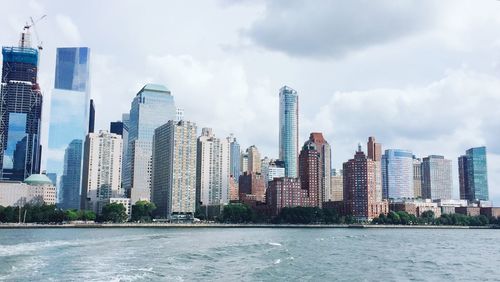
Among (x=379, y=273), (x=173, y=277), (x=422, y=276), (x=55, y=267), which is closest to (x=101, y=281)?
(x=173, y=277)

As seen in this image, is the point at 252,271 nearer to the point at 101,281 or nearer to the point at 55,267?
the point at 101,281

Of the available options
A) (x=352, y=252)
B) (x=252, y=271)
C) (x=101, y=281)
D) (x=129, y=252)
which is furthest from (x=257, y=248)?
(x=101, y=281)

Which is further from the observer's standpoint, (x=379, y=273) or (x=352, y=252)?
(x=352, y=252)

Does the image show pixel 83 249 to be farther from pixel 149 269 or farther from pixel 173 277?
pixel 173 277

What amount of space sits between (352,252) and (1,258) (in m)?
46.8

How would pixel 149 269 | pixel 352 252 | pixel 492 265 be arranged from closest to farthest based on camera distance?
pixel 149 269
pixel 492 265
pixel 352 252

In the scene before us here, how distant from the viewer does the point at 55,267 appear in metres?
54.6

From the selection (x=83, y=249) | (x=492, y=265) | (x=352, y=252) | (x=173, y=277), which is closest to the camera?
(x=173, y=277)

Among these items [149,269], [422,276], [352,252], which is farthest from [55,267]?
[352,252]

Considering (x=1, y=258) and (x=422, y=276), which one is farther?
(x=1, y=258)

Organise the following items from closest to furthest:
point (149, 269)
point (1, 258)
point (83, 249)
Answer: point (149, 269) < point (1, 258) < point (83, 249)

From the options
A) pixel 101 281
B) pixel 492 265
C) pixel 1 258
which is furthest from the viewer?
pixel 492 265

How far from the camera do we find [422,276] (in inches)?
2195

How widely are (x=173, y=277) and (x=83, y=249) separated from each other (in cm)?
3068
